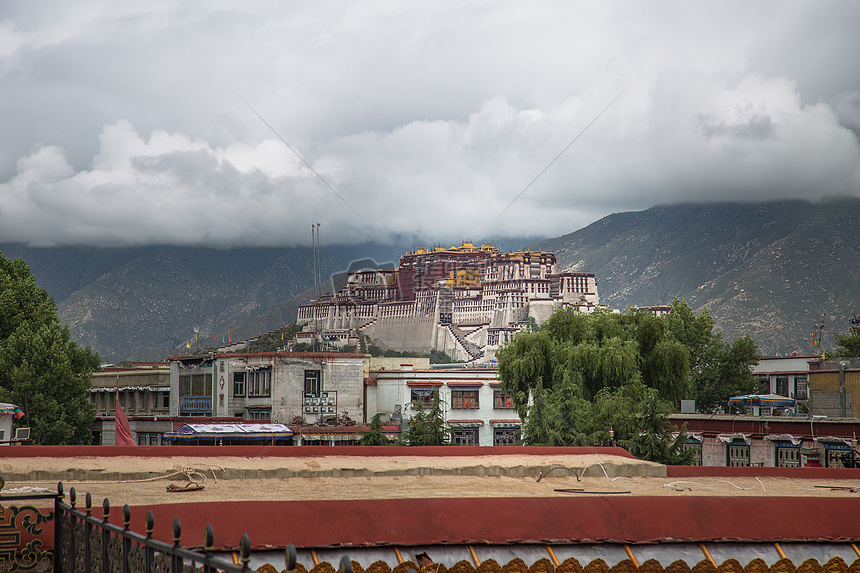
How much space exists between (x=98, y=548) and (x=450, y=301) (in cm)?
15894

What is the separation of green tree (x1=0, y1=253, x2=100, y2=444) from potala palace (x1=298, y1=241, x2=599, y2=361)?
351 feet

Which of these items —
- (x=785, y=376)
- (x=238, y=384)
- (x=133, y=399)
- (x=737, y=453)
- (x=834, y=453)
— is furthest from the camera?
(x=785, y=376)

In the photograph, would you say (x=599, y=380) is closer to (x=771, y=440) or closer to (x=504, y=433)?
(x=771, y=440)

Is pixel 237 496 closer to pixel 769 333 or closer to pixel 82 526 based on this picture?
pixel 82 526

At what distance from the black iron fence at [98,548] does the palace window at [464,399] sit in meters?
40.4

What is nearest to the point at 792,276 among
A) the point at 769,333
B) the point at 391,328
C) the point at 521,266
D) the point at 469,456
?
the point at 769,333

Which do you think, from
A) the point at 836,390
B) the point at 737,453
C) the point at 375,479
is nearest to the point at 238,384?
the point at 737,453

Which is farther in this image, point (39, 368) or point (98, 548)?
point (39, 368)

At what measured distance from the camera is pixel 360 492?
11.0 m

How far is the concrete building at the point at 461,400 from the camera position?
154 ft

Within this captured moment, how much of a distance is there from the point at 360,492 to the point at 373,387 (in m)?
36.5

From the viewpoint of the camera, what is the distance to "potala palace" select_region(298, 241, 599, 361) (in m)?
156

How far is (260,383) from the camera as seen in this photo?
139ft

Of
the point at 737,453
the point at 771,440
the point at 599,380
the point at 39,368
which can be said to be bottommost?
the point at 737,453
